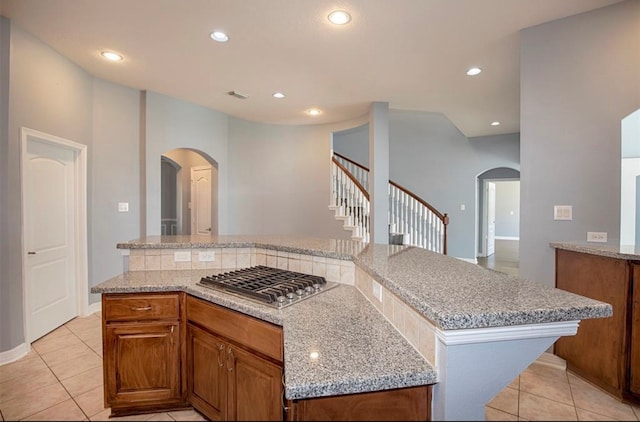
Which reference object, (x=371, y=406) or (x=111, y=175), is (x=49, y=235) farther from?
(x=371, y=406)

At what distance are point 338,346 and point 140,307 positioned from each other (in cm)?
134

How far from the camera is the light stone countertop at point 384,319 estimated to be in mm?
829

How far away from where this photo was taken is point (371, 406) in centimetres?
83

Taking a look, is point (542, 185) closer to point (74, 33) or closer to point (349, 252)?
point (349, 252)

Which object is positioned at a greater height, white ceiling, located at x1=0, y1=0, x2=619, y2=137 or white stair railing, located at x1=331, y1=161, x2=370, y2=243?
white ceiling, located at x1=0, y1=0, x2=619, y2=137

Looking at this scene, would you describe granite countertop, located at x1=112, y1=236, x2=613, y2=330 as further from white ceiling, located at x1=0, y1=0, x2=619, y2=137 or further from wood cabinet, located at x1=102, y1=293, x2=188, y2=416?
white ceiling, located at x1=0, y1=0, x2=619, y2=137

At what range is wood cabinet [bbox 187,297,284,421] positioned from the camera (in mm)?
1324

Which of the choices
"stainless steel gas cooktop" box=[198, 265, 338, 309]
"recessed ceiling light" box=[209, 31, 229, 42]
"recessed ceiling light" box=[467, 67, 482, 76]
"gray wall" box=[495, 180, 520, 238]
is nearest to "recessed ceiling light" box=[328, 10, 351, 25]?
"recessed ceiling light" box=[209, 31, 229, 42]

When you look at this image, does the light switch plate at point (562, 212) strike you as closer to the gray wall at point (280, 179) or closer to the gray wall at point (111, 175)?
the gray wall at point (280, 179)

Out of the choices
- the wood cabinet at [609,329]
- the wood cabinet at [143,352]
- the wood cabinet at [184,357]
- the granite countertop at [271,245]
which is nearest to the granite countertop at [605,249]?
the wood cabinet at [609,329]

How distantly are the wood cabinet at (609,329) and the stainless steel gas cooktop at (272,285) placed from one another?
5.91ft

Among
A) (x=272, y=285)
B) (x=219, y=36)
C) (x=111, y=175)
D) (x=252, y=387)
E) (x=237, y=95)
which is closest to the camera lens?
(x=252, y=387)

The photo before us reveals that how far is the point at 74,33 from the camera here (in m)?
2.72

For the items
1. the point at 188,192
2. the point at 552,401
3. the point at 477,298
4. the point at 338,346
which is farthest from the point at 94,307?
the point at 552,401
